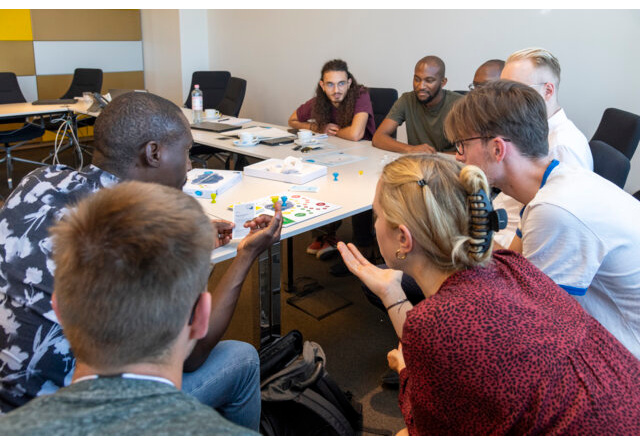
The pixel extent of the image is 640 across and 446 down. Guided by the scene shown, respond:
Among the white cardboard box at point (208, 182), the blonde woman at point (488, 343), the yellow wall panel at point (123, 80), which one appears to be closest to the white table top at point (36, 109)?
the yellow wall panel at point (123, 80)

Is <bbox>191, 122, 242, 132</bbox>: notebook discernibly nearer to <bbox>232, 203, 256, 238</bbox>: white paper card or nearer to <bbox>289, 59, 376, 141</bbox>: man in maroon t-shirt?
<bbox>289, 59, 376, 141</bbox>: man in maroon t-shirt

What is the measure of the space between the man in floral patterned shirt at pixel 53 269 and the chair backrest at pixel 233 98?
3190 mm

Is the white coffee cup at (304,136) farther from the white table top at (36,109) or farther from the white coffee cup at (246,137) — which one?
the white table top at (36,109)

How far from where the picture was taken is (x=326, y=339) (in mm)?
2578

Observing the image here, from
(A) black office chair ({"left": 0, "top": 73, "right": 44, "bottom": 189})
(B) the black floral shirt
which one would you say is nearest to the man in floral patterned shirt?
(B) the black floral shirt

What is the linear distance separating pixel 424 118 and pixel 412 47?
5.00 ft

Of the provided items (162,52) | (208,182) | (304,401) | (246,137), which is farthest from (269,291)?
(162,52)

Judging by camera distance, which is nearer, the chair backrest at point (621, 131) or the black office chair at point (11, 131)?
the chair backrest at point (621, 131)

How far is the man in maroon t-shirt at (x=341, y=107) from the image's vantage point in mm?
3693

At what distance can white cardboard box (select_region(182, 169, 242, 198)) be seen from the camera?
7.80ft

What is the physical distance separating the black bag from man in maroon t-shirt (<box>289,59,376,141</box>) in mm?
2149

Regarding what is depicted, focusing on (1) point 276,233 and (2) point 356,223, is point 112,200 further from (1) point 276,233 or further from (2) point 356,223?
(2) point 356,223
